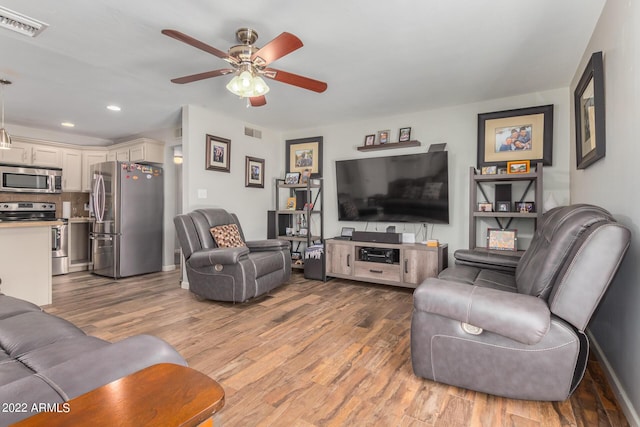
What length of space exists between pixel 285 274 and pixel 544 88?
3624 millimetres

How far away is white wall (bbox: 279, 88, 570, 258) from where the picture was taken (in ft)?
11.1

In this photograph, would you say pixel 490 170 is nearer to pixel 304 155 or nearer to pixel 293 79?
pixel 293 79

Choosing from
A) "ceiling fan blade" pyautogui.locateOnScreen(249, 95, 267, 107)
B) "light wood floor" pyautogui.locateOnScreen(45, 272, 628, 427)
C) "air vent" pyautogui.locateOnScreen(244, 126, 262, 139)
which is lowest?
"light wood floor" pyautogui.locateOnScreen(45, 272, 628, 427)

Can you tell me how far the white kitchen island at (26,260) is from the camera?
2.87 meters

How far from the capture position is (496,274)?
2604 millimetres

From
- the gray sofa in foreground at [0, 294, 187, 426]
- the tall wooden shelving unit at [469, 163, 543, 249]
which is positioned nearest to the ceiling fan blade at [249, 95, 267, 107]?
the gray sofa in foreground at [0, 294, 187, 426]

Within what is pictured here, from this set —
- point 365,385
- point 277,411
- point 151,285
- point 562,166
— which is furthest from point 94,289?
point 562,166

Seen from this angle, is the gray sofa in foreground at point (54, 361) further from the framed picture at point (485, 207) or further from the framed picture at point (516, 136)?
the framed picture at point (516, 136)

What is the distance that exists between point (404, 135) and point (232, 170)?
249 cm

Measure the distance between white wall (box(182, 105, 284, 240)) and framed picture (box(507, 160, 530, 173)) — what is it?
343cm

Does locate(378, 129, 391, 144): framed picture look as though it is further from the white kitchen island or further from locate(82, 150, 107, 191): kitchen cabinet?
locate(82, 150, 107, 191): kitchen cabinet

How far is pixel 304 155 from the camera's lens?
516 cm

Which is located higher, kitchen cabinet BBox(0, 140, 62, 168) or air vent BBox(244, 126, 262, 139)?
air vent BBox(244, 126, 262, 139)

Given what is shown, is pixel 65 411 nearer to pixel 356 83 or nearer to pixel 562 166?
pixel 356 83
